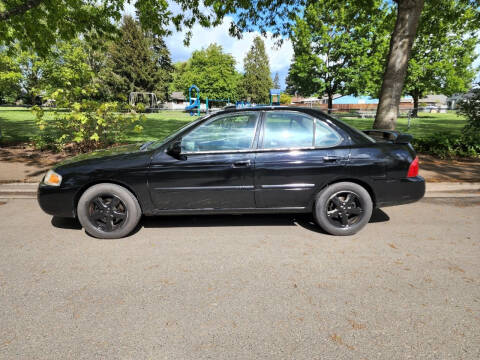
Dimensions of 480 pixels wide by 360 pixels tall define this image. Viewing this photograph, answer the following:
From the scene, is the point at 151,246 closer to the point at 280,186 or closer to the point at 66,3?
the point at 280,186

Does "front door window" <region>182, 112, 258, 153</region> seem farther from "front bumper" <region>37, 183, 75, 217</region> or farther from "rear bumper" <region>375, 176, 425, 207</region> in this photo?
"rear bumper" <region>375, 176, 425, 207</region>

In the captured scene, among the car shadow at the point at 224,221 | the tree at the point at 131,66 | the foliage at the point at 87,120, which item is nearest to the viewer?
the car shadow at the point at 224,221

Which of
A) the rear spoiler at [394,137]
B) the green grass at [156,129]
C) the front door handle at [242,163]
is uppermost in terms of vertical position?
the green grass at [156,129]

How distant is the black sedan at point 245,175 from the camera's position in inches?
133

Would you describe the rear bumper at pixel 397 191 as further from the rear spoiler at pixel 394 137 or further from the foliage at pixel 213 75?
the foliage at pixel 213 75

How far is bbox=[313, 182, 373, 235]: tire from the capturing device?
3500 mm

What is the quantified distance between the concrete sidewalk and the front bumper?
225 cm

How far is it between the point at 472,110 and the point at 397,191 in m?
7.78

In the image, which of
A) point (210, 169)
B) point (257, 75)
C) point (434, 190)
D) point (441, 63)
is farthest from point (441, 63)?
point (257, 75)

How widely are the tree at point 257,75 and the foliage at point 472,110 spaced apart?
66344 millimetres

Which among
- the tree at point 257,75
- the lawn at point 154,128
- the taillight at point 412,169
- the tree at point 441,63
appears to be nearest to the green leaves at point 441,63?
the tree at point 441,63

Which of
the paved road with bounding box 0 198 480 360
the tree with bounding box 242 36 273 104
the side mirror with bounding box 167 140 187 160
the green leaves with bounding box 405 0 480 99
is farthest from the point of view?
the tree with bounding box 242 36 273 104

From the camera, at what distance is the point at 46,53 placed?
949 cm

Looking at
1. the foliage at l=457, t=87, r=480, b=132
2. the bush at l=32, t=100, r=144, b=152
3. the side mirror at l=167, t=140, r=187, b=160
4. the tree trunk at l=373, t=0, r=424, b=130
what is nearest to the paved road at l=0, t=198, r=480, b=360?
the side mirror at l=167, t=140, r=187, b=160
